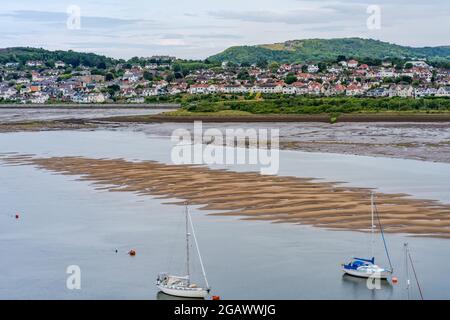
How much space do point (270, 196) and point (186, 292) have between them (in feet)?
40.2

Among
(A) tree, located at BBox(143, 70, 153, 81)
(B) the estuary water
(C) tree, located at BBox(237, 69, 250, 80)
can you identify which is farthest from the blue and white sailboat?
(A) tree, located at BBox(143, 70, 153, 81)

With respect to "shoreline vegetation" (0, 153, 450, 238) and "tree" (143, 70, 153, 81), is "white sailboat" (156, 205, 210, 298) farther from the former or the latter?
"tree" (143, 70, 153, 81)

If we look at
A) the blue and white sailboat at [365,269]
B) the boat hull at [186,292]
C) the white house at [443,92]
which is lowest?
the boat hull at [186,292]

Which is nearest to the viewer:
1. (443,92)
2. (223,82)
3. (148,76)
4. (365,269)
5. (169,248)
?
(365,269)

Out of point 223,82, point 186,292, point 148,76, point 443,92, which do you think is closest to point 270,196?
point 186,292

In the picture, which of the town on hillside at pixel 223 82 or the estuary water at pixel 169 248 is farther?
the town on hillside at pixel 223 82

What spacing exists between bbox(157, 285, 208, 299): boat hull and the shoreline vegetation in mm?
7355

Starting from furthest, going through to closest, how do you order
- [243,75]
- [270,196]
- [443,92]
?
[243,75]
[443,92]
[270,196]

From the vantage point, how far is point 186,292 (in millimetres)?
18141

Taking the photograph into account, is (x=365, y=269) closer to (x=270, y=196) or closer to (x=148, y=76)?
(x=270, y=196)

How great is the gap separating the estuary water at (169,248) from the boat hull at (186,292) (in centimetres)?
30

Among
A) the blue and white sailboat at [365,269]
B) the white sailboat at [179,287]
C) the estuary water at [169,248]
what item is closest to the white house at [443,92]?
the estuary water at [169,248]

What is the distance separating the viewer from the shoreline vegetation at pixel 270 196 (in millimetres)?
25188

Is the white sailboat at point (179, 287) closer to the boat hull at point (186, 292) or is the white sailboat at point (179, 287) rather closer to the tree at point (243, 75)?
the boat hull at point (186, 292)
